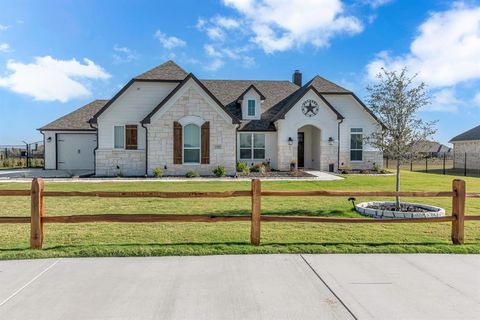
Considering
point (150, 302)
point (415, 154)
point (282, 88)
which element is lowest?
point (150, 302)

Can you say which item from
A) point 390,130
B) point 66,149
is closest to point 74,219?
point 390,130

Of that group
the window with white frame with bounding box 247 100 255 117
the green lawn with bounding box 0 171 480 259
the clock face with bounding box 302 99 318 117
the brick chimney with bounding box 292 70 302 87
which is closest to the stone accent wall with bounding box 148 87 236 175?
the window with white frame with bounding box 247 100 255 117

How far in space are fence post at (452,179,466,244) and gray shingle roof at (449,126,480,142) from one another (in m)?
27.3

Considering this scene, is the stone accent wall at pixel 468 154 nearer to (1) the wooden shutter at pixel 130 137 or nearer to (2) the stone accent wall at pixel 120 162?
(2) the stone accent wall at pixel 120 162

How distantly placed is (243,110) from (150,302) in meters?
20.5

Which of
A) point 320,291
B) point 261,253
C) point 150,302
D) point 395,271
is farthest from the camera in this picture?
point 261,253

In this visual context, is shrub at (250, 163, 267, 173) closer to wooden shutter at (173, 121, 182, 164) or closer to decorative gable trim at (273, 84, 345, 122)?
decorative gable trim at (273, 84, 345, 122)

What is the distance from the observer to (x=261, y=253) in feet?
19.2

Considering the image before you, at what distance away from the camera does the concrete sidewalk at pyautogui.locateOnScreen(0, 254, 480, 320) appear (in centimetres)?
382

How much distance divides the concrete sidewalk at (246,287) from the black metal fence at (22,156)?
27.8 m

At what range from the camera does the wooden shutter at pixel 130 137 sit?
67.2 feet

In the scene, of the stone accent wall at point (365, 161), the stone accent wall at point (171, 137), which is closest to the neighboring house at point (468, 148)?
the stone accent wall at point (365, 161)

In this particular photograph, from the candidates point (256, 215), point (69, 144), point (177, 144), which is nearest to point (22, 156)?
point (69, 144)

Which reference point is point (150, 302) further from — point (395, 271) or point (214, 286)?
point (395, 271)
